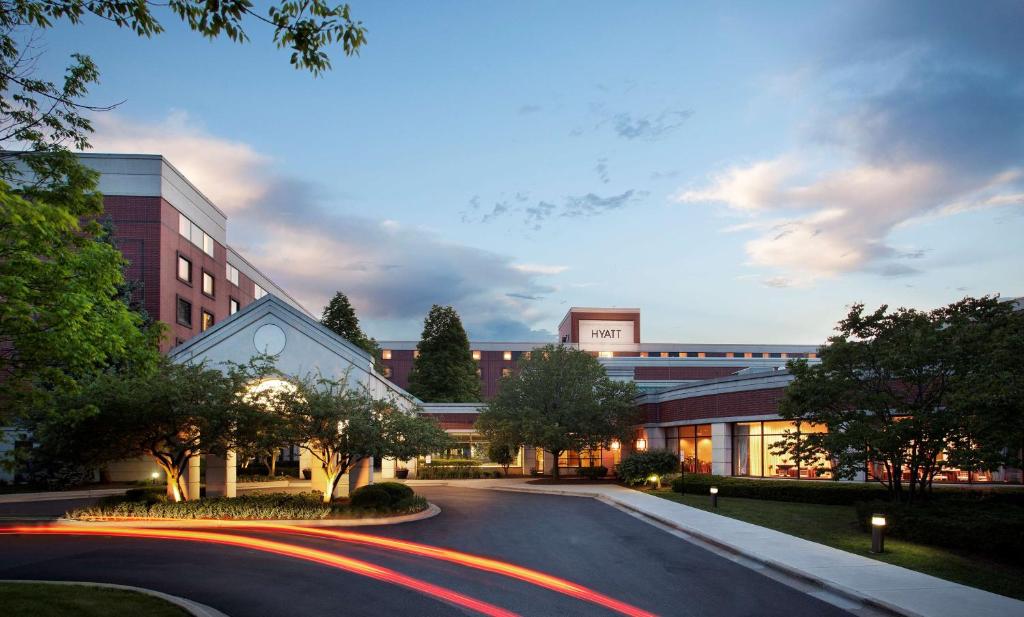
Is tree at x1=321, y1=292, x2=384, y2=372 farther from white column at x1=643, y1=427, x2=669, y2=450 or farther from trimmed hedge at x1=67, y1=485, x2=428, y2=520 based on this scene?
trimmed hedge at x1=67, y1=485, x2=428, y2=520

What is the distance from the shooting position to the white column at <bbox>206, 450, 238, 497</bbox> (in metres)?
31.3

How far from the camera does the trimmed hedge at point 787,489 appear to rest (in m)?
29.2

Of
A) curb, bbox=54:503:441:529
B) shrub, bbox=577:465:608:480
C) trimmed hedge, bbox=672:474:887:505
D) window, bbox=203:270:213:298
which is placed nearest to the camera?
curb, bbox=54:503:441:529

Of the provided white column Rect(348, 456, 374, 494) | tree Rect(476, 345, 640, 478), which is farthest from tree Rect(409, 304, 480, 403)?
white column Rect(348, 456, 374, 494)

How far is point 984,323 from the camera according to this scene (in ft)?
69.0

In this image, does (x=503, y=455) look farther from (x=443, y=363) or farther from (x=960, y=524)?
(x=960, y=524)

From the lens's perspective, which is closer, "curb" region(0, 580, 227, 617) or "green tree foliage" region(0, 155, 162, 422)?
"green tree foliage" region(0, 155, 162, 422)

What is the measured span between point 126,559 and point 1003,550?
20.5 metres

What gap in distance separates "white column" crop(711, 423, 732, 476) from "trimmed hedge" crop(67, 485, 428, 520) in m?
17.5

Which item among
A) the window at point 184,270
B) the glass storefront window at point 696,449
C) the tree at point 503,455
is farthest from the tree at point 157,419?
the window at point 184,270

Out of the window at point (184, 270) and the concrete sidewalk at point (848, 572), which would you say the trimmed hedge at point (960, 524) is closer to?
the concrete sidewalk at point (848, 572)

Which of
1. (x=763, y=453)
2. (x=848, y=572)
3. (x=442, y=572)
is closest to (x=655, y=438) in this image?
(x=763, y=453)

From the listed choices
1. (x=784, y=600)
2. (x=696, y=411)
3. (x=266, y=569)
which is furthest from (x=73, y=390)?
(x=696, y=411)

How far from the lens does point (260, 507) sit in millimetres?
25938
